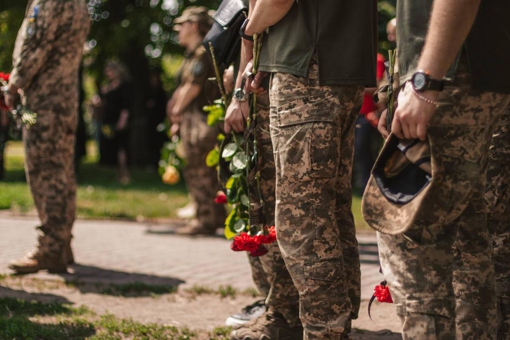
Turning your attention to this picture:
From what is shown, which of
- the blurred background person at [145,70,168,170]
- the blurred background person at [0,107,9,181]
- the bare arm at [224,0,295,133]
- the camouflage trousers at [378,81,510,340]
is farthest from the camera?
the blurred background person at [145,70,168,170]

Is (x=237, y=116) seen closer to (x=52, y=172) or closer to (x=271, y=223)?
(x=271, y=223)

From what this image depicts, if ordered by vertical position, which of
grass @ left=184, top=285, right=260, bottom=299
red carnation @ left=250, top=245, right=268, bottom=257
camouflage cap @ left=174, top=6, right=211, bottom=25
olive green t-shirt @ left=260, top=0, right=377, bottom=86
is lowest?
grass @ left=184, top=285, right=260, bottom=299

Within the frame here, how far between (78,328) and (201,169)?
434 cm

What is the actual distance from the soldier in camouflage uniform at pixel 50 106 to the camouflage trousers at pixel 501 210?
3.55 metres

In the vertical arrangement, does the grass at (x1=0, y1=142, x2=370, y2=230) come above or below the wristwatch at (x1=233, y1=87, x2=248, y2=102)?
below

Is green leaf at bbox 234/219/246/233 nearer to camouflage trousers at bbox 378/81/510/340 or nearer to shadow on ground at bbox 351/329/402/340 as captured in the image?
shadow on ground at bbox 351/329/402/340

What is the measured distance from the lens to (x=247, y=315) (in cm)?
445

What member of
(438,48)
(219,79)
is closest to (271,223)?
(219,79)

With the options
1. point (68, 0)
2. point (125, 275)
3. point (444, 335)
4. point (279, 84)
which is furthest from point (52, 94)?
point (444, 335)

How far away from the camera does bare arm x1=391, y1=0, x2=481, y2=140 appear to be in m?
2.45

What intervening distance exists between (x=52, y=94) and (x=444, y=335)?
4040 mm

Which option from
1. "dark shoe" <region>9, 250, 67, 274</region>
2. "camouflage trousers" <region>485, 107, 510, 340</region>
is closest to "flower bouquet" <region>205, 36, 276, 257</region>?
"camouflage trousers" <region>485, 107, 510, 340</region>

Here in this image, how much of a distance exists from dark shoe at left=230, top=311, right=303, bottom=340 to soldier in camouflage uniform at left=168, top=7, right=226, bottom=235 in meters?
4.37

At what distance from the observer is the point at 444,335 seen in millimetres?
2631
